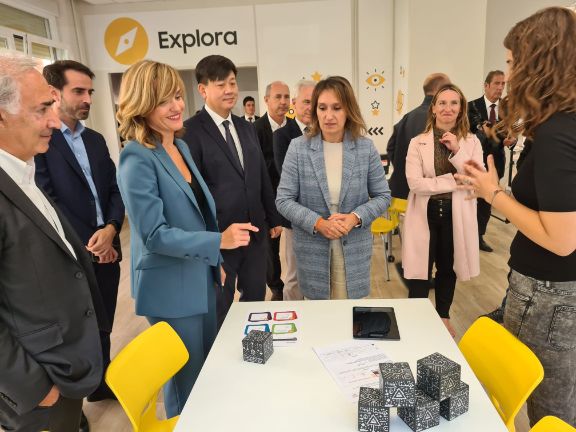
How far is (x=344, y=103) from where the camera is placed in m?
2.21

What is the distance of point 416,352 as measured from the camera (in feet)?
4.78

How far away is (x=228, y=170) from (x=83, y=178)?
2.58 feet

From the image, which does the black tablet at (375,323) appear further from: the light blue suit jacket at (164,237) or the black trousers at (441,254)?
the black trousers at (441,254)

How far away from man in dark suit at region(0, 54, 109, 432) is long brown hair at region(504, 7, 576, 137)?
1.55 metres

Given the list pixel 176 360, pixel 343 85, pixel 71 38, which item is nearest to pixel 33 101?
pixel 176 360

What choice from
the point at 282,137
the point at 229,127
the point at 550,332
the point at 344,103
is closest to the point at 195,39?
the point at 282,137

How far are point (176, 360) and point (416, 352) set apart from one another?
90cm

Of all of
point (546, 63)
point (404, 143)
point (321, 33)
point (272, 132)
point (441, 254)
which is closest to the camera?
point (546, 63)

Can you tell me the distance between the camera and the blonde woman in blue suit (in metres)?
1.61

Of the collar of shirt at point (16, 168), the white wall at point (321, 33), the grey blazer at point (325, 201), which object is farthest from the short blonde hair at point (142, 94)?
the white wall at point (321, 33)

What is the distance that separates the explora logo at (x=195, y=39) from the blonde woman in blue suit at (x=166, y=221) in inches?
214

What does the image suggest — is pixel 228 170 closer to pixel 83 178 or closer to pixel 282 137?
pixel 83 178

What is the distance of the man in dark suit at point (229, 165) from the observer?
92.1 inches

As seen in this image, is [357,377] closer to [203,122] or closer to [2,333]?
[2,333]
